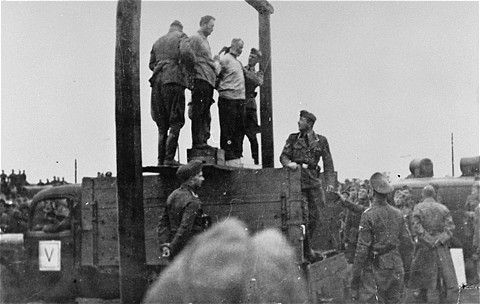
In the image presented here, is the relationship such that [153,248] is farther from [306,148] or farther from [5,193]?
[5,193]

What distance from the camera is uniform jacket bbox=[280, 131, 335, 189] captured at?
26.3 feet

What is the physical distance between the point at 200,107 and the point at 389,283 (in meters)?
2.97

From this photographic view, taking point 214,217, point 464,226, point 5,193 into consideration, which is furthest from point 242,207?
point 5,193

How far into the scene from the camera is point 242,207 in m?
7.09

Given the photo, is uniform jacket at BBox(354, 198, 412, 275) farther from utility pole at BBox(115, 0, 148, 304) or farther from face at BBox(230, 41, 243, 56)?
face at BBox(230, 41, 243, 56)

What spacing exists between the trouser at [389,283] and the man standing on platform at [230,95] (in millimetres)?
2217

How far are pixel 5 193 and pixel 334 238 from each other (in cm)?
1059

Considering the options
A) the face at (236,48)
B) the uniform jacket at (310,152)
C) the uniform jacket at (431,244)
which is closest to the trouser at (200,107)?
the face at (236,48)

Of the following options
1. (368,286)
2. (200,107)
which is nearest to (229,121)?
(200,107)

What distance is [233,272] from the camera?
6723 millimetres

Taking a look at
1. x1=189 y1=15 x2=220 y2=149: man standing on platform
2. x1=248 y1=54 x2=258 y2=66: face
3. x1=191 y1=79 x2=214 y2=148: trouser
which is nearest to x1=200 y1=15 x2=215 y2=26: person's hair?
x1=189 y1=15 x2=220 y2=149: man standing on platform

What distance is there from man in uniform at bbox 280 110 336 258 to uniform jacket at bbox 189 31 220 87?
1297 millimetres

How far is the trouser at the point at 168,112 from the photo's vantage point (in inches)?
293

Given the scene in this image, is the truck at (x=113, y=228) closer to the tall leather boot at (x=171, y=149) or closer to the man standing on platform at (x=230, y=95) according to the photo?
the tall leather boot at (x=171, y=149)
